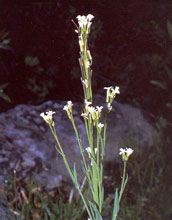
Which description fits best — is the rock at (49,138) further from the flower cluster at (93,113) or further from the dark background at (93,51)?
the flower cluster at (93,113)

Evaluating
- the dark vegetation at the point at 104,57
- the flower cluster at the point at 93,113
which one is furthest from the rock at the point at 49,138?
the flower cluster at the point at 93,113

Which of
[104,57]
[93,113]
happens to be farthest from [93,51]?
[93,113]

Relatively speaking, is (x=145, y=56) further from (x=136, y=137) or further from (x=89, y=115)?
(x=89, y=115)

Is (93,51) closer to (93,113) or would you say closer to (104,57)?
(104,57)

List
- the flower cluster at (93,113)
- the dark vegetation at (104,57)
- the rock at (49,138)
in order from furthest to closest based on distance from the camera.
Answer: the dark vegetation at (104,57)
the rock at (49,138)
the flower cluster at (93,113)

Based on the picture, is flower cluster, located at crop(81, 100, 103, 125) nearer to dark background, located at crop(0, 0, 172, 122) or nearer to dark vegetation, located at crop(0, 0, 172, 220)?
dark vegetation, located at crop(0, 0, 172, 220)

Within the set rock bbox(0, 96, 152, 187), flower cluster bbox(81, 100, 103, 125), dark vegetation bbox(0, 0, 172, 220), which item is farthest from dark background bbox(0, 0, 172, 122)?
flower cluster bbox(81, 100, 103, 125)

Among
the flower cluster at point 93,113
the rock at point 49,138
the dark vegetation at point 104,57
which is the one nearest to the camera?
the flower cluster at point 93,113
